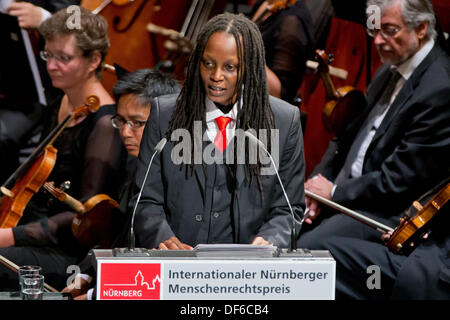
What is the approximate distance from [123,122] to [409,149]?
4.09 ft

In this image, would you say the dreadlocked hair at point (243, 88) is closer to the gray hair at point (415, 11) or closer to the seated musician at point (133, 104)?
the seated musician at point (133, 104)

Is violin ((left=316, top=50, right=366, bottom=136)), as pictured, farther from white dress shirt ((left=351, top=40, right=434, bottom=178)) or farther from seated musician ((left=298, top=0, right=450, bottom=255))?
white dress shirt ((left=351, top=40, right=434, bottom=178))

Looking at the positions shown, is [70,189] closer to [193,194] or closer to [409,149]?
[193,194]

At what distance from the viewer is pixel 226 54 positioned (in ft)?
8.89

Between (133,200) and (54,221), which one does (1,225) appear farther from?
(133,200)

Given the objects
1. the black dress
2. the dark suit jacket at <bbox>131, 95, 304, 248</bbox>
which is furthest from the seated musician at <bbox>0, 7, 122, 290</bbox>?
the dark suit jacket at <bbox>131, 95, 304, 248</bbox>

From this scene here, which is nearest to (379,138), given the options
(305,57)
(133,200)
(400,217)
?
(400,217)

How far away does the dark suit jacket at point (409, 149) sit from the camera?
355cm

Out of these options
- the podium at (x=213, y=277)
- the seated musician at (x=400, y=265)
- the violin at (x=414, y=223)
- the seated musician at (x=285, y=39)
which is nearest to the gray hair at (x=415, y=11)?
the seated musician at (x=285, y=39)

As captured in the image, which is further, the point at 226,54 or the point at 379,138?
the point at 379,138

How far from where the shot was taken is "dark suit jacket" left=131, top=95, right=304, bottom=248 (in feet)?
9.19

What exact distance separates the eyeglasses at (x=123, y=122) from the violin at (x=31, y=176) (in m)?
0.17

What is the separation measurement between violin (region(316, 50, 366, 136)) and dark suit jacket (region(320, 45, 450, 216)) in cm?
30

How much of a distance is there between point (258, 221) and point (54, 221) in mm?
1125
